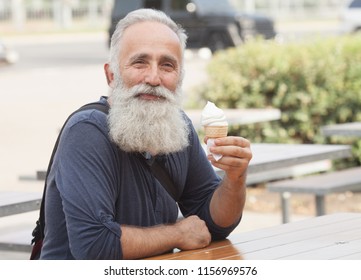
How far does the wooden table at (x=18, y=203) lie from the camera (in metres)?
4.67

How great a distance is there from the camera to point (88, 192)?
3102mm

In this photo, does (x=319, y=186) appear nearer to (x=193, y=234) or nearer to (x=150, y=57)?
(x=193, y=234)

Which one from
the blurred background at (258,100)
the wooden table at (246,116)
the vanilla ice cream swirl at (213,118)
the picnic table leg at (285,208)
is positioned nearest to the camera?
the vanilla ice cream swirl at (213,118)

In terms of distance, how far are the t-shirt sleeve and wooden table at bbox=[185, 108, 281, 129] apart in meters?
5.19

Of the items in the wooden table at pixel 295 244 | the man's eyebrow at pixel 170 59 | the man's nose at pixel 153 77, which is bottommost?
the wooden table at pixel 295 244

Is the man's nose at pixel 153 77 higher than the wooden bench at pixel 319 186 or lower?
higher

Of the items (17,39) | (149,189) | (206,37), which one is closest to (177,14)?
(206,37)

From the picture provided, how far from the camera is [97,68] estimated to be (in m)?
26.7

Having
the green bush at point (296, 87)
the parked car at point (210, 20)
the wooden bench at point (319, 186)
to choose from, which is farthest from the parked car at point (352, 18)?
the wooden bench at point (319, 186)

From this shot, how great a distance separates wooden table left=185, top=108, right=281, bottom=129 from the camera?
27.9ft

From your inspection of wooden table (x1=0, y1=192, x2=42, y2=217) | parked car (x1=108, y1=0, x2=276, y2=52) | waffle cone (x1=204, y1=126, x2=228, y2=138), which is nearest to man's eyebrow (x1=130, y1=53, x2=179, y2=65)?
waffle cone (x1=204, y1=126, x2=228, y2=138)

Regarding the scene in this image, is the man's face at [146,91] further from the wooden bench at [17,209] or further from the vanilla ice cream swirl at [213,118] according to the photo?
the wooden bench at [17,209]

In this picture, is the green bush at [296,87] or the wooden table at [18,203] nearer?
the wooden table at [18,203]

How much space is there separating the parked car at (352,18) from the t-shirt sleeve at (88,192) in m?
23.8
